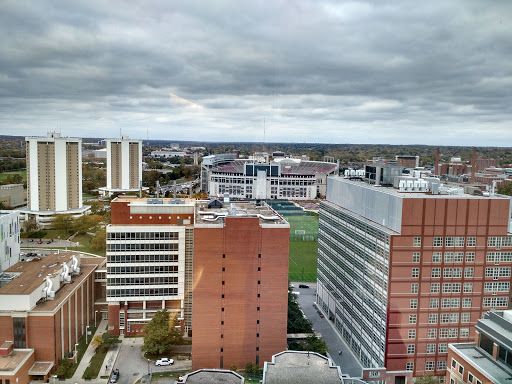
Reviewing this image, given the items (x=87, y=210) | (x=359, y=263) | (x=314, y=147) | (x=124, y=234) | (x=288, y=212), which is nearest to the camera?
(x=359, y=263)

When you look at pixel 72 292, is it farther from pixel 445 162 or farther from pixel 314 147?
pixel 314 147

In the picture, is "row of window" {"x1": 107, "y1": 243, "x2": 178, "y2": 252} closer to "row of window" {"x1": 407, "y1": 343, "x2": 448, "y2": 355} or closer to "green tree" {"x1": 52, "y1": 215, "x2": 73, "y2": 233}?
"row of window" {"x1": 407, "y1": 343, "x2": 448, "y2": 355}

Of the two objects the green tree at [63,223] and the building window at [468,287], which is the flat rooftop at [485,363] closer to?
the building window at [468,287]

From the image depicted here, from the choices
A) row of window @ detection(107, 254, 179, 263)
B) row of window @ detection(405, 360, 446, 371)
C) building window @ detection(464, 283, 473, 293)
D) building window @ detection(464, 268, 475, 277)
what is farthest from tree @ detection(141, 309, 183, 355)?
building window @ detection(464, 268, 475, 277)

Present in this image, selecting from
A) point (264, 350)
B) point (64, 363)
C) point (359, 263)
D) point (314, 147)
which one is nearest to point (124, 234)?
point (64, 363)

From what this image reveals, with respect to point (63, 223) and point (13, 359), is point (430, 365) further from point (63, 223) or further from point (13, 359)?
point (63, 223)

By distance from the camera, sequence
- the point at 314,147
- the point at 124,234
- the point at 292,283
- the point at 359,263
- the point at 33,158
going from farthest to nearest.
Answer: the point at 314,147, the point at 33,158, the point at 292,283, the point at 124,234, the point at 359,263

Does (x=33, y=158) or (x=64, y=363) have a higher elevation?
(x=33, y=158)
